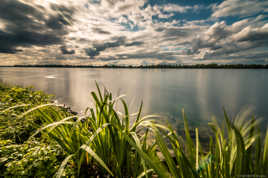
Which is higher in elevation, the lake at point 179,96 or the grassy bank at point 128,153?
the grassy bank at point 128,153

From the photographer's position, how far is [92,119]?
6.64ft

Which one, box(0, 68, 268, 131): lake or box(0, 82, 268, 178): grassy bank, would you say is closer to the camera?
box(0, 82, 268, 178): grassy bank

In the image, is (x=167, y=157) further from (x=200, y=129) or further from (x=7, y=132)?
(x=200, y=129)

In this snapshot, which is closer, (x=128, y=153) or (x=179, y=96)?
(x=128, y=153)

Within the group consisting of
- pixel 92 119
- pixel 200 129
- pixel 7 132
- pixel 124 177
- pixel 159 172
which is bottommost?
pixel 200 129

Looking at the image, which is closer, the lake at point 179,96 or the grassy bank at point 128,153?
the grassy bank at point 128,153

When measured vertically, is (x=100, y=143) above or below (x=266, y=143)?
below

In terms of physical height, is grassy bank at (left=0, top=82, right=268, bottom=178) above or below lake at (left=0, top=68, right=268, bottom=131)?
above

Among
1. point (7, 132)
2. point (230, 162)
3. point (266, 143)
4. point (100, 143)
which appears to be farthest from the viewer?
point (7, 132)

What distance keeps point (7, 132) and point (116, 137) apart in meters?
2.18

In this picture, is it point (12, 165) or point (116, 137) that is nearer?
point (12, 165)

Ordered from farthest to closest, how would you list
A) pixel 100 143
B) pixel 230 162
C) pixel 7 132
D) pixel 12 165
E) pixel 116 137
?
pixel 7 132 < pixel 100 143 < pixel 116 137 < pixel 12 165 < pixel 230 162

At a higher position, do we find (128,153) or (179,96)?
(128,153)

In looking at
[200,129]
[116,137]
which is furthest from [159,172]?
[200,129]
